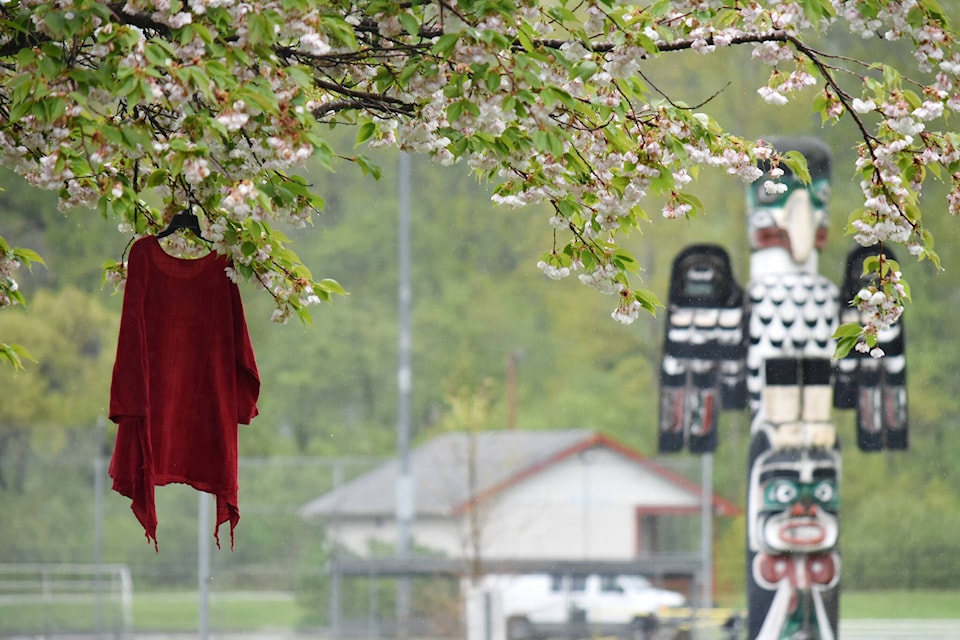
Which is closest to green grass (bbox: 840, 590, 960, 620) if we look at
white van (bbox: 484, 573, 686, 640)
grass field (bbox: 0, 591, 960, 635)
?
grass field (bbox: 0, 591, 960, 635)

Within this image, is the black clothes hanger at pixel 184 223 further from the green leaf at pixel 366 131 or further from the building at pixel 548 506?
the building at pixel 548 506

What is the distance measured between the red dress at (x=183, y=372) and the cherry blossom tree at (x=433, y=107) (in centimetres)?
13

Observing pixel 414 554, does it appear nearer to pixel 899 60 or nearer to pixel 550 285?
pixel 550 285

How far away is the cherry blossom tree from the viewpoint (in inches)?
105

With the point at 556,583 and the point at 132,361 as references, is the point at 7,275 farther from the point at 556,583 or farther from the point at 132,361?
the point at 556,583

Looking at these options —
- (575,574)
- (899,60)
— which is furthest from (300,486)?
(899,60)

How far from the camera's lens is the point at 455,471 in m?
14.0

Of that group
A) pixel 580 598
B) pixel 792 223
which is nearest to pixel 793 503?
pixel 792 223

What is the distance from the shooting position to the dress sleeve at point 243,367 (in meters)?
3.29

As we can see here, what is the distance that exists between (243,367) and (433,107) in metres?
0.81

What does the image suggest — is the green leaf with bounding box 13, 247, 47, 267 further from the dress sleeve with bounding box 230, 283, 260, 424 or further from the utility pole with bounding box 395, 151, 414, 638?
the utility pole with bounding box 395, 151, 414, 638

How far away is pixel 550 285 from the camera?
15.9 metres

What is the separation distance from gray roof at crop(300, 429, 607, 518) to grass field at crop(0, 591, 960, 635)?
3.82ft

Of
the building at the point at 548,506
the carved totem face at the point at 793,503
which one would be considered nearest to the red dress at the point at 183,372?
the carved totem face at the point at 793,503
